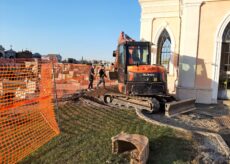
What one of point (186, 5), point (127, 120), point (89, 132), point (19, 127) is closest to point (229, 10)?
point (186, 5)

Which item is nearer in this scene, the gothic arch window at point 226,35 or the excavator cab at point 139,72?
the excavator cab at point 139,72

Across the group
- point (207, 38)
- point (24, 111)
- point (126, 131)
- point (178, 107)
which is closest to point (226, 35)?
point (207, 38)

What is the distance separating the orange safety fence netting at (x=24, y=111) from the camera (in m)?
5.52

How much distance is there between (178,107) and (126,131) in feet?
11.7

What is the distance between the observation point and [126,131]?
6547 mm

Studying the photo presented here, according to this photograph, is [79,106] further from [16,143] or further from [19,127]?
[16,143]

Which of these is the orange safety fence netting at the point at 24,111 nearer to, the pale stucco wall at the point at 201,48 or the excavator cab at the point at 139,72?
the excavator cab at the point at 139,72

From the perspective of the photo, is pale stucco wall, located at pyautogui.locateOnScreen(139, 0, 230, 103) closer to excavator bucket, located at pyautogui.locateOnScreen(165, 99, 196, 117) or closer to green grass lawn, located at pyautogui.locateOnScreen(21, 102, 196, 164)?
excavator bucket, located at pyautogui.locateOnScreen(165, 99, 196, 117)

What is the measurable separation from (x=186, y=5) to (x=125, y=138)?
9.56 m

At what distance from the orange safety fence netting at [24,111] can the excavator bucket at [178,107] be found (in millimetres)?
4211

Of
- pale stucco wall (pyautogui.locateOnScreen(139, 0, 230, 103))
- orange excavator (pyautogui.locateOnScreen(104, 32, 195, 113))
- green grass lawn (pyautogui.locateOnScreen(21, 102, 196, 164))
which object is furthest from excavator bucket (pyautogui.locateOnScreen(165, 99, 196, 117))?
pale stucco wall (pyautogui.locateOnScreen(139, 0, 230, 103))

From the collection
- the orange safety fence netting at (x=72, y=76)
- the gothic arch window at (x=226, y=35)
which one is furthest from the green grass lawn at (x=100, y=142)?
the orange safety fence netting at (x=72, y=76)

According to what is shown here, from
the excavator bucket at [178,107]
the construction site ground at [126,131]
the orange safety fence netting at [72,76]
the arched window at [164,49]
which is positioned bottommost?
the construction site ground at [126,131]

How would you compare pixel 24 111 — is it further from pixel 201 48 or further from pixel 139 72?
pixel 201 48
